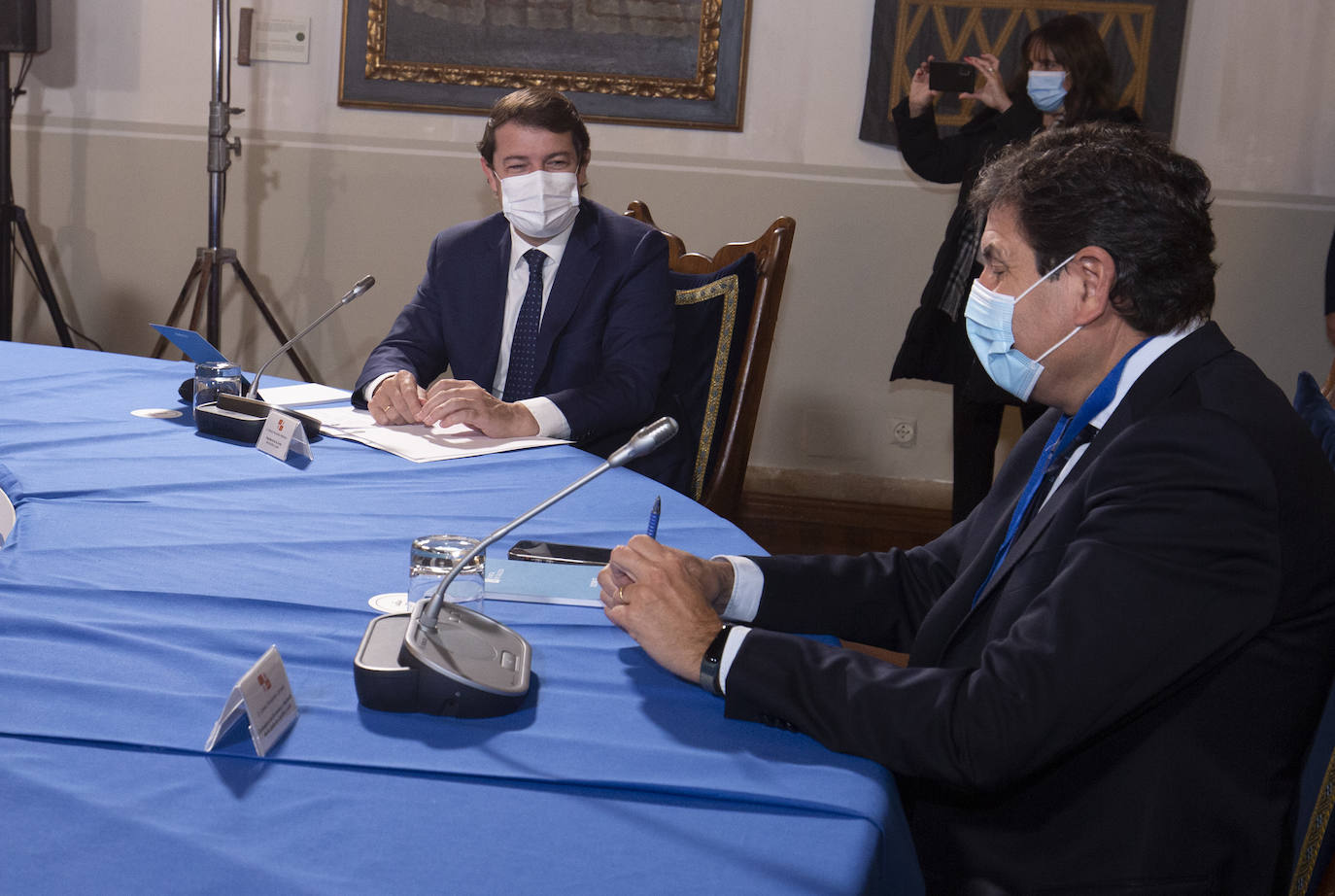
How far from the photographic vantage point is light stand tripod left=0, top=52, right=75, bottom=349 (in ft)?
13.7

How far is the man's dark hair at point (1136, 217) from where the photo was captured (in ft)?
3.57

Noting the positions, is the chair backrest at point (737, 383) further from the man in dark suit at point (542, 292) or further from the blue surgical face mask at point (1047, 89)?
the blue surgical face mask at point (1047, 89)

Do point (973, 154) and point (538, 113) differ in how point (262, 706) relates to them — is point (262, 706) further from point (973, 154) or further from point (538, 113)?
point (973, 154)

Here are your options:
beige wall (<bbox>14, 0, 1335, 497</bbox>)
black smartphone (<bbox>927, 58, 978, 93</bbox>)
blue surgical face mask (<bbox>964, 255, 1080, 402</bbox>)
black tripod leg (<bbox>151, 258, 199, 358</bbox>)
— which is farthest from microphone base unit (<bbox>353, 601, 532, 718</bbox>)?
black tripod leg (<bbox>151, 258, 199, 358</bbox>)

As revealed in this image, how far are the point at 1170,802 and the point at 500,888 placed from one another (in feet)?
1.95

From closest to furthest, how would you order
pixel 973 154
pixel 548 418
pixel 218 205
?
1. pixel 548 418
2. pixel 973 154
3. pixel 218 205

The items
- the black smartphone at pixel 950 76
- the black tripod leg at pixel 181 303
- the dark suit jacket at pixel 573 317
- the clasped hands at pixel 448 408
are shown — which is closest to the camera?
the clasped hands at pixel 448 408

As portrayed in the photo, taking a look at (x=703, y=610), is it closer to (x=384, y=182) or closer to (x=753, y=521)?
(x=753, y=521)

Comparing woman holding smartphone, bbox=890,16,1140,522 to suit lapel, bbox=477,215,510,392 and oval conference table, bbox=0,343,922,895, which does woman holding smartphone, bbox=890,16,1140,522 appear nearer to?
suit lapel, bbox=477,215,510,392

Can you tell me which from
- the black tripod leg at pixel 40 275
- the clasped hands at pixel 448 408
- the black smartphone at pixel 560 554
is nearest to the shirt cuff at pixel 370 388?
the clasped hands at pixel 448 408

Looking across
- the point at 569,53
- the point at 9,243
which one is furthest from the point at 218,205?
the point at 569,53

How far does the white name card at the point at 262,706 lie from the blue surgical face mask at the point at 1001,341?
76 cm

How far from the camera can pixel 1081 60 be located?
3227 millimetres

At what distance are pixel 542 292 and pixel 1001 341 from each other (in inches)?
51.7
